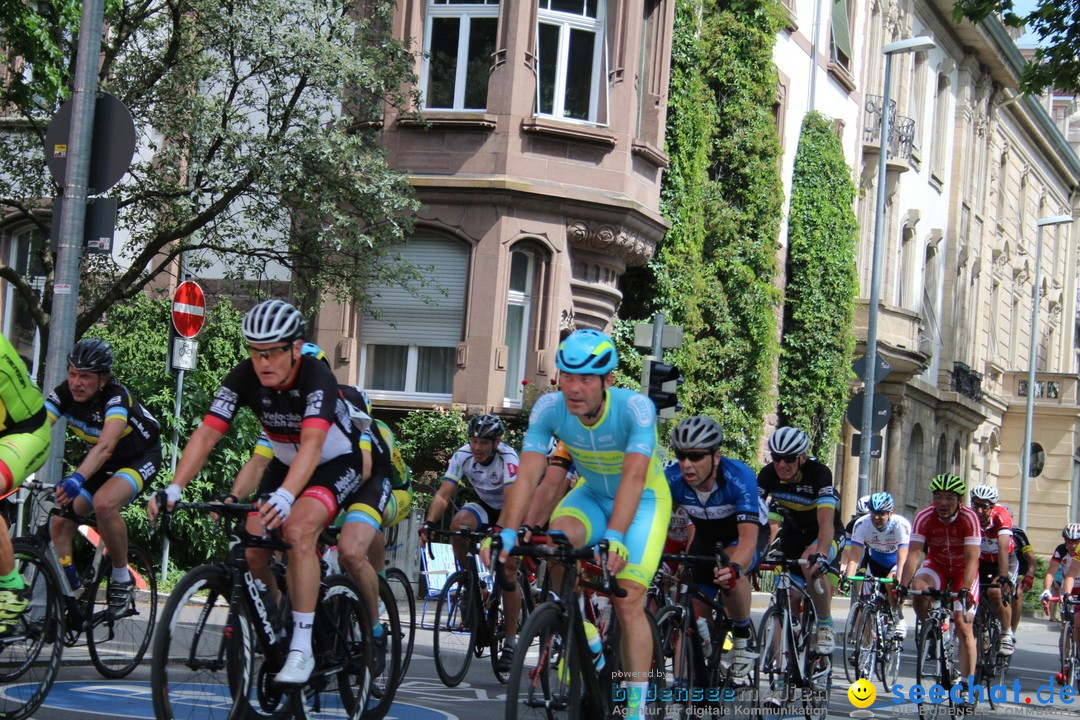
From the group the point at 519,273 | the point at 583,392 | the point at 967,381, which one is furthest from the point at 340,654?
the point at 967,381

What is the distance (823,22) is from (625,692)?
28753 mm

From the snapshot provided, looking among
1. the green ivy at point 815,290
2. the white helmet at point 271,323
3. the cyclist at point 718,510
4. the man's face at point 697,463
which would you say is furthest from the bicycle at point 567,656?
the green ivy at point 815,290

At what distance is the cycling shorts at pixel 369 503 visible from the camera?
8969 mm

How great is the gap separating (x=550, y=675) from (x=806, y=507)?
5467mm

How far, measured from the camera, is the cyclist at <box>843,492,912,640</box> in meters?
16.6

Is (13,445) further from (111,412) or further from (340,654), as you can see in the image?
(111,412)

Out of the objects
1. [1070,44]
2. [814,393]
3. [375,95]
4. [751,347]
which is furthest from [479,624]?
[814,393]

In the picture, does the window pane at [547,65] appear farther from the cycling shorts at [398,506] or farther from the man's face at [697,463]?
the man's face at [697,463]

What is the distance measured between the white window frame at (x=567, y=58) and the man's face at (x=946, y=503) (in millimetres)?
11645

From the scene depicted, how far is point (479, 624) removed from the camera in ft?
39.6

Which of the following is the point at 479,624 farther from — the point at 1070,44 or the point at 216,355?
the point at 1070,44

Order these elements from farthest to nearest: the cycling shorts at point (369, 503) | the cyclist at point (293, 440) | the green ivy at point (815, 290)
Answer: the green ivy at point (815, 290) → the cycling shorts at point (369, 503) → the cyclist at point (293, 440)

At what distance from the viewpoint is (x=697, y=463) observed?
9.60 meters

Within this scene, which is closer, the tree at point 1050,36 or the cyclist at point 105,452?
the cyclist at point 105,452
